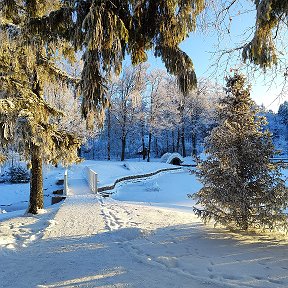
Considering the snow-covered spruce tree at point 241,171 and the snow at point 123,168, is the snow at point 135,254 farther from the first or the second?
the snow at point 123,168

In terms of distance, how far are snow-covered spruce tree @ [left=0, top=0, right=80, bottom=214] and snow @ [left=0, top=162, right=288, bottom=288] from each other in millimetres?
1995

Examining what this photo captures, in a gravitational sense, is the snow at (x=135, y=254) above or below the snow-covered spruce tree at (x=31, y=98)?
below

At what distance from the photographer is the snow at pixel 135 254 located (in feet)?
13.0

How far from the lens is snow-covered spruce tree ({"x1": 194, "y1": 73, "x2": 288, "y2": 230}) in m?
5.90

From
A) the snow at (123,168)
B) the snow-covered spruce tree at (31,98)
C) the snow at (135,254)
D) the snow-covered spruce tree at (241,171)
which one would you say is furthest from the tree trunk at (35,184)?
the snow at (123,168)

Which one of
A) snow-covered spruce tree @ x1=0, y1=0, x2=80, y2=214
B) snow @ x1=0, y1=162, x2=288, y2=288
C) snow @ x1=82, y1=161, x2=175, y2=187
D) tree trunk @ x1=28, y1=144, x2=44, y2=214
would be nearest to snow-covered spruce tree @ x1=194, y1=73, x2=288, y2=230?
snow @ x1=0, y1=162, x2=288, y2=288

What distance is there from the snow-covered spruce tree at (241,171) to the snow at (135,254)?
0.44 meters

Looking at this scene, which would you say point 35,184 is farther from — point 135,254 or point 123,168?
point 123,168

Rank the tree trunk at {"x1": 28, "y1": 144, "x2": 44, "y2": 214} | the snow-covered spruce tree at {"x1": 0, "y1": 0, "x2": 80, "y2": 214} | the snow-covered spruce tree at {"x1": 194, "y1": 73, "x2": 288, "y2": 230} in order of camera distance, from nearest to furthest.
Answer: the snow-covered spruce tree at {"x1": 194, "y1": 73, "x2": 288, "y2": 230}
the snow-covered spruce tree at {"x1": 0, "y1": 0, "x2": 80, "y2": 214}
the tree trunk at {"x1": 28, "y1": 144, "x2": 44, "y2": 214}

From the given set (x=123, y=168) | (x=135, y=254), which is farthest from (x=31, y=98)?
(x=123, y=168)

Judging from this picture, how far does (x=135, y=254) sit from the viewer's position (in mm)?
5070

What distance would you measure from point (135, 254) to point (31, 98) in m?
5.21

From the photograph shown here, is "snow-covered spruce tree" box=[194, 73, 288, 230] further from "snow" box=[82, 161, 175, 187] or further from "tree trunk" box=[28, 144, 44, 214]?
"snow" box=[82, 161, 175, 187]

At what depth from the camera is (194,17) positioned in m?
3.64
